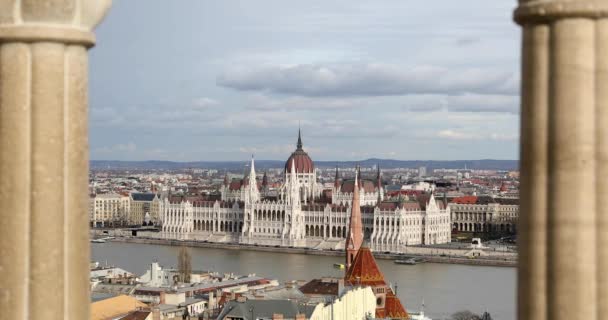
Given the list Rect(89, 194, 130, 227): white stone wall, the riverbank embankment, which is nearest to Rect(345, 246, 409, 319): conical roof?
the riverbank embankment

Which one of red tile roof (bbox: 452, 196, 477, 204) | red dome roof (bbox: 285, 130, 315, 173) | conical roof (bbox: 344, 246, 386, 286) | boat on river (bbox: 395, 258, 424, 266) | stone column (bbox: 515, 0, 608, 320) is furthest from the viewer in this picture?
red tile roof (bbox: 452, 196, 477, 204)

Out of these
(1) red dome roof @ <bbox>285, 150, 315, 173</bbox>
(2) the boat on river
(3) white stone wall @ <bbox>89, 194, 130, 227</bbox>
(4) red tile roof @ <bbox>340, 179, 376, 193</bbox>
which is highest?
(1) red dome roof @ <bbox>285, 150, 315, 173</bbox>

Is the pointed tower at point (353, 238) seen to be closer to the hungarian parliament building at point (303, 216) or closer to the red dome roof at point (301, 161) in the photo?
the hungarian parliament building at point (303, 216)

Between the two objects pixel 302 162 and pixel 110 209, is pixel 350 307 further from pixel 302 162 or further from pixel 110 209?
pixel 110 209

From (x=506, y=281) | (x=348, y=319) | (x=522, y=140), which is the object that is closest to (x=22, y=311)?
(x=522, y=140)

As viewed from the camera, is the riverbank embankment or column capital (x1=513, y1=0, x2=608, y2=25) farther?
the riverbank embankment

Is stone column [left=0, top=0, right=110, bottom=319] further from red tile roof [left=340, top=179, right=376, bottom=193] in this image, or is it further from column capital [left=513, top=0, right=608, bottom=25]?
red tile roof [left=340, top=179, right=376, bottom=193]

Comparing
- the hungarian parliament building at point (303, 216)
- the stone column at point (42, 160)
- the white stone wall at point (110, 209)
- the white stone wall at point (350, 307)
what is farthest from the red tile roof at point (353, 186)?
the stone column at point (42, 160)

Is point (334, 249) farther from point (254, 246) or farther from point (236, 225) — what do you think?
point (236, 225)
